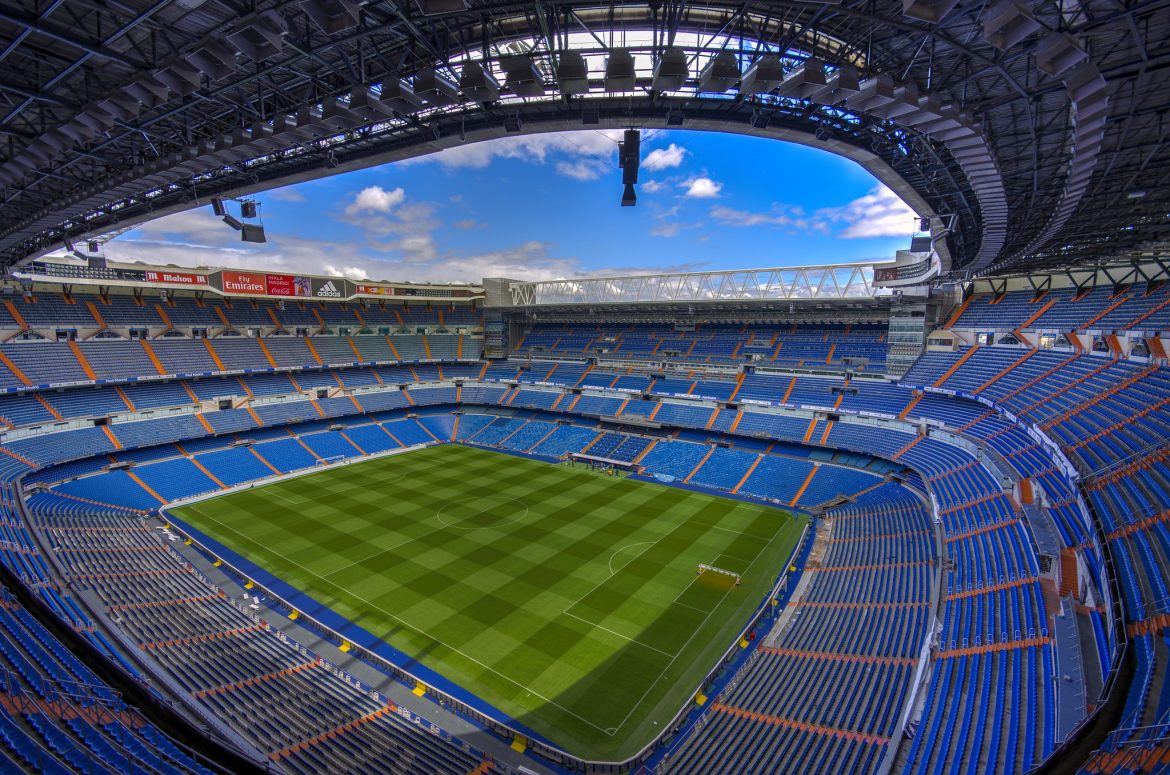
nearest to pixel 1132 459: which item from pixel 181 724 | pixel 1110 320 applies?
pixel 1110 320

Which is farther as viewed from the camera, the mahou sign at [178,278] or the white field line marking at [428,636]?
the mahou sign at [178,278]

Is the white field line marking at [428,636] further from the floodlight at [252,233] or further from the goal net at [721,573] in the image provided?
the floodlight at [252,233]

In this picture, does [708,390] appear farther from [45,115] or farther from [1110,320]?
[45,115]

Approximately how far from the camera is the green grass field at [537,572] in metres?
16.4

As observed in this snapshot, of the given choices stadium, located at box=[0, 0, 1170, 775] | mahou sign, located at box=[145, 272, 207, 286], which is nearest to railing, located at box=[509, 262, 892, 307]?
stadium, located at box=[0, 0, 1170, 775]

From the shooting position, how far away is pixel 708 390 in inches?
1684

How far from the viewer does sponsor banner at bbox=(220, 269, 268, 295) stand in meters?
40.3

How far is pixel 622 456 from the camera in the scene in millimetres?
40031

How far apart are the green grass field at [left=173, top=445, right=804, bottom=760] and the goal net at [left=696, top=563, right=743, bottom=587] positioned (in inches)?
10.6

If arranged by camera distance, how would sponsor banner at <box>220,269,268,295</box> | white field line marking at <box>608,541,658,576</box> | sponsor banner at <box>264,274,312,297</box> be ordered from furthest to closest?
sponsor banner at <box>264,274,312,297</box> < sponsor banner at <box>220,269,268,295</box> < white field line marking at <box>608,541,658,576</box>

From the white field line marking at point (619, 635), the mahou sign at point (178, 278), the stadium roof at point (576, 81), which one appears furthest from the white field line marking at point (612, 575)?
the mahou sign at point (178, 278)

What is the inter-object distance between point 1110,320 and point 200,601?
4188 centimetres

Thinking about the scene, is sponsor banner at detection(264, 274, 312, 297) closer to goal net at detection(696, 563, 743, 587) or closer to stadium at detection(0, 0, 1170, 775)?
stadium at detection(0, 0, 1170, 775)

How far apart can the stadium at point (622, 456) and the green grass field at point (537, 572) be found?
206mm
